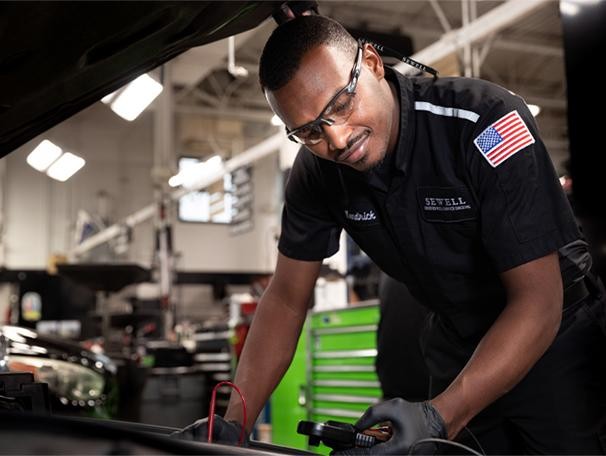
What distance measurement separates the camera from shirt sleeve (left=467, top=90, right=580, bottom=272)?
3.75 feet

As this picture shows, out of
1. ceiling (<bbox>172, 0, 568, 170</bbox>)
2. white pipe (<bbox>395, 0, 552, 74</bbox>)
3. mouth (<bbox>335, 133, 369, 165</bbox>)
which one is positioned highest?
ceiling (<bbox>172, 0, 568, 170</bbox>)

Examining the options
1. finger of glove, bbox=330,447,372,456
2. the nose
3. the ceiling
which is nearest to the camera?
finger of glove, bbox=330,447,372,456

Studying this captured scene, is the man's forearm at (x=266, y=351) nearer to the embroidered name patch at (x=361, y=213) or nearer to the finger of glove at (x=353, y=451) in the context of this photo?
the embroidered name patch at (x=361, y=213)

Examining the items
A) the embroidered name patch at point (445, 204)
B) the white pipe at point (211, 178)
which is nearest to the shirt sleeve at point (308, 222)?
the embroidered name patch at point (445, 204)

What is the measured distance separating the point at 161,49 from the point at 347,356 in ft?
10.2

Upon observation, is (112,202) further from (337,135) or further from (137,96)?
(337,135)

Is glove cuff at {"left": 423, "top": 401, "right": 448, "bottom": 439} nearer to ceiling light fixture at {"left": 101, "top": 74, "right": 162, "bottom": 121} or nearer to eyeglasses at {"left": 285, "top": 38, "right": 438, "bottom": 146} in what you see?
eyeglasses at {"left": 285, "top": 38, "right": 438, "bottom": 146}

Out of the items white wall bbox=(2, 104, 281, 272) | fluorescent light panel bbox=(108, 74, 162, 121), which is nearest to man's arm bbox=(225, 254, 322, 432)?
fluorescent light panel bbox=(108, 74, 162, 121)

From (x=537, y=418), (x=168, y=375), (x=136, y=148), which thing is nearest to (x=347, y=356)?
(x=168, y=375)

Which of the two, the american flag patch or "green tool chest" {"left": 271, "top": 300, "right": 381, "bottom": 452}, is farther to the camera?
"green tool chest" {"left": 271, "top": 300, "right": 381, "bottom": 452}

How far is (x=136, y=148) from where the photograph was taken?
14.7 meters

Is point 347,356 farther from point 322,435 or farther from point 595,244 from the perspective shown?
point 322,435

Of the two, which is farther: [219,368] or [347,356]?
[219,368]

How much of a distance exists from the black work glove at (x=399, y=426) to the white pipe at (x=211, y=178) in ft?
21.5
